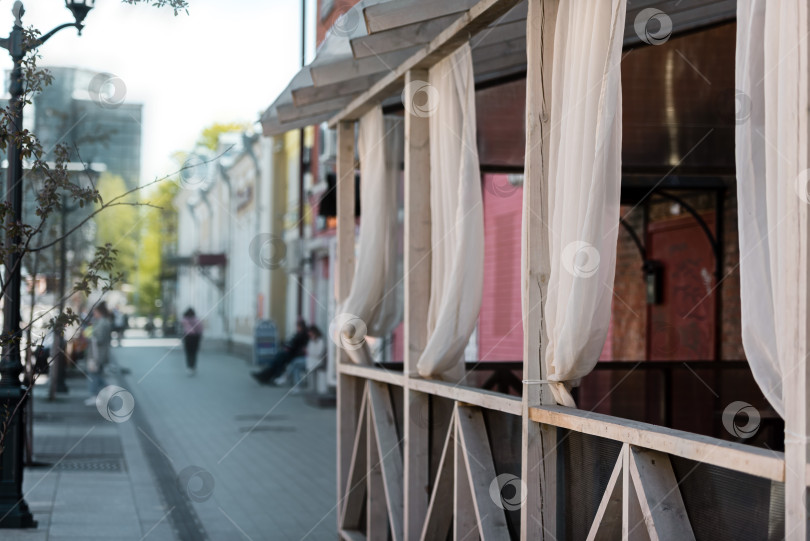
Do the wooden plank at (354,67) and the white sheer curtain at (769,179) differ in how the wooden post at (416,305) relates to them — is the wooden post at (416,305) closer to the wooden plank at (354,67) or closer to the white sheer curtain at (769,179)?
the wooden plank at (354,67)

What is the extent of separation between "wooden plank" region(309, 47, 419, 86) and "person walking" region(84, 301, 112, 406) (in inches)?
476

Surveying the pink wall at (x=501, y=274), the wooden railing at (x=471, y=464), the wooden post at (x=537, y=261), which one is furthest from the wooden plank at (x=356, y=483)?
the pink wall at (x=501, y=274)

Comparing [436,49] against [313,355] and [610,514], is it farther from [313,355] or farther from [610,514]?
[313,355]

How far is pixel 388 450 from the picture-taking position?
22.8 feet

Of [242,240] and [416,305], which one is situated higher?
[242,240]

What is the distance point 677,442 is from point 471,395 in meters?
2.04

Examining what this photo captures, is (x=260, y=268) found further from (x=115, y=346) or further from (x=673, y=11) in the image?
(x=673, y=11)

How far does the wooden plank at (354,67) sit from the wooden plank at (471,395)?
191cm

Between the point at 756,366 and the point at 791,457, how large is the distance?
0.33m

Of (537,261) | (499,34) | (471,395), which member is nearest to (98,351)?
(499,34)

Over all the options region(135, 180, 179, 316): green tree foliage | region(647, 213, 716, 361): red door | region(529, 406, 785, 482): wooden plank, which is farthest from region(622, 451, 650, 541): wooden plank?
region(135, 180, 179, 316): green tree foliage

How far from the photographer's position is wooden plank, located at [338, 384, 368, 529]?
7.54 metres

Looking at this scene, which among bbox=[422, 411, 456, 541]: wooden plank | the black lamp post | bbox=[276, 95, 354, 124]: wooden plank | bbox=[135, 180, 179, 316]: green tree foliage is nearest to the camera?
bbox=[422, 411, 456, 541]: wooden plank

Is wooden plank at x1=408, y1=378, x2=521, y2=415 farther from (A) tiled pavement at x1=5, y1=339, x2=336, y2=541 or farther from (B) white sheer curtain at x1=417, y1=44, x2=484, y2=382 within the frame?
(A) tiled pavement at x1=5, y1=339, x2=336, y2=541
